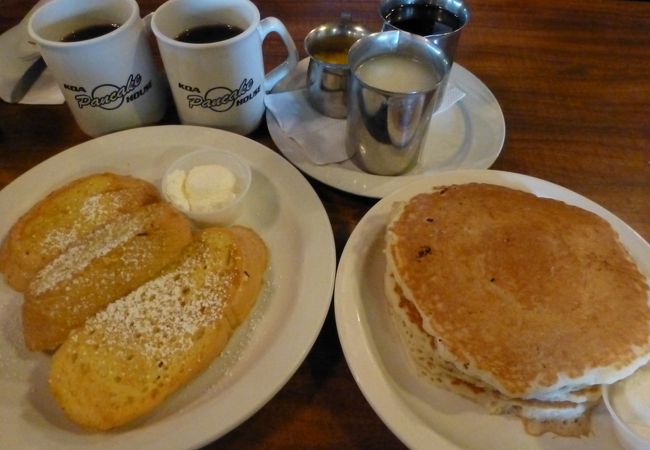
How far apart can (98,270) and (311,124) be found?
2.44 ft

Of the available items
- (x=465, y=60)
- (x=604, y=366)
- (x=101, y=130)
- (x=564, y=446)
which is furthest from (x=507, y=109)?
(x=101, y=130)

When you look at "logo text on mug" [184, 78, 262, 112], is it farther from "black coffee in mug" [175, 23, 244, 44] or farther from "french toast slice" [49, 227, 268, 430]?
"french toast slice" [49, 227, 268, 430]

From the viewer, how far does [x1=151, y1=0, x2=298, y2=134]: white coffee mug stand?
118cm

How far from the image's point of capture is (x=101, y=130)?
1371mm

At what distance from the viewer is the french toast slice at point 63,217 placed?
1.08m

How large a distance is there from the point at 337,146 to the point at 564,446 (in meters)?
0.91

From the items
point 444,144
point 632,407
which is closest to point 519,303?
point 632,407

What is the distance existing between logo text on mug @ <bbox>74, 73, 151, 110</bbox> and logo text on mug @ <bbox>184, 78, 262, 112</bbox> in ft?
0.47

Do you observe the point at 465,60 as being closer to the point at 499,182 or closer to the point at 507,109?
the point at 507,109

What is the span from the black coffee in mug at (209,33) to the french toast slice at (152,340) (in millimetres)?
614

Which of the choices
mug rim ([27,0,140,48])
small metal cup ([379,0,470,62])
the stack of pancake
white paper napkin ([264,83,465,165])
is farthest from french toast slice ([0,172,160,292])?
small metal cup ([379,0,470,62])

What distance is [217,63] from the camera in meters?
1.20

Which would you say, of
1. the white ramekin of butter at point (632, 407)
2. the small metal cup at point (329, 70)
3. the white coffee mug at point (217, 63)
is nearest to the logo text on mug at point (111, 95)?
the white coffee mug at point (217, 63)

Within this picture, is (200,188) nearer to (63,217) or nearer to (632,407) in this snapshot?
(63,217)
